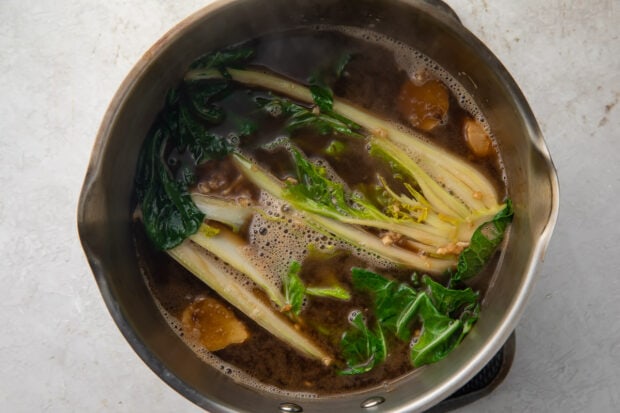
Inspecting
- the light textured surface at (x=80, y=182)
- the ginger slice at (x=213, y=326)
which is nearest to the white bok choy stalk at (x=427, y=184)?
the light textured surface at (x=80, y=182)

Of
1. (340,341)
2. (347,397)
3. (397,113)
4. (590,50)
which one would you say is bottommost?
(347,397)

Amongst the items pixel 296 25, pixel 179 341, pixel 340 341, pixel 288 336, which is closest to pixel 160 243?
pixel 179 341

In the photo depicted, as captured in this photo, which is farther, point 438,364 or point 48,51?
point 48,51

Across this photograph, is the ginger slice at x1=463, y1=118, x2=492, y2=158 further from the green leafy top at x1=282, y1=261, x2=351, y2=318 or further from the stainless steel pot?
the green leafy top at x1=282, y1=261, x2=351, y2=318

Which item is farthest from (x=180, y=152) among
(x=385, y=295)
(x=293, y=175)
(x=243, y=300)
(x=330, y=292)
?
(x=385, y=295)


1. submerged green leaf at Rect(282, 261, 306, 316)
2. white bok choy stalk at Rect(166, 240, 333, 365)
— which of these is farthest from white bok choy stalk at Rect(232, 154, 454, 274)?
white bok choy stalk at Rect(166, 240, 333, 365)

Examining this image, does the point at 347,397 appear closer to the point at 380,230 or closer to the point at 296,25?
the point at 380,230
